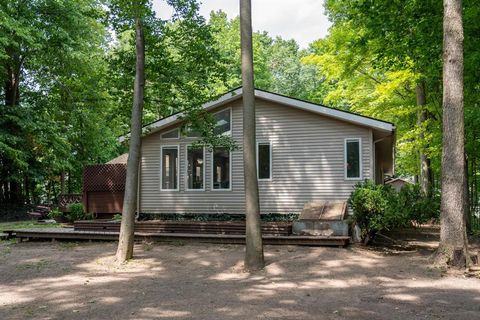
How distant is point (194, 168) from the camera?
15.1m

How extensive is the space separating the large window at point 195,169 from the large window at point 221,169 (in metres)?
0.46

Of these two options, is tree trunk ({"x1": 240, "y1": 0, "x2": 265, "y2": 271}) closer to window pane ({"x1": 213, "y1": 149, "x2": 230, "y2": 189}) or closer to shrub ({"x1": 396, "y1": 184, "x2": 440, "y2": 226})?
shrub ({"x1": 396, "y1": 184, "x2": 440, "y2": 226})

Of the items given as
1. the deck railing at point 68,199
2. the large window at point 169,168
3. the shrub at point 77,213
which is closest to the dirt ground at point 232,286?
the large window at point 169,168

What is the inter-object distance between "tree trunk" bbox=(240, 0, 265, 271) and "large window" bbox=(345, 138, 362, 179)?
19.3 feet

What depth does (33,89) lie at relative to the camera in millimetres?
26219

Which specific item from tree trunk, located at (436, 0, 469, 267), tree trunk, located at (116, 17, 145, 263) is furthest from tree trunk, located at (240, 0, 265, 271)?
tree trunk, located at (436, 0, 469, 267)

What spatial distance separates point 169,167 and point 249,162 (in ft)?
24.8

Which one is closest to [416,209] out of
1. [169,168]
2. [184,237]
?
[184,237]

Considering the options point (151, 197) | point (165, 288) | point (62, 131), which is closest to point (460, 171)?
point (165, 288)

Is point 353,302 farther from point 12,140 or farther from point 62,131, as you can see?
point 62,131

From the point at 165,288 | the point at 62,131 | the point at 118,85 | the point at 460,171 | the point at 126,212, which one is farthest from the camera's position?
the point at 62,131

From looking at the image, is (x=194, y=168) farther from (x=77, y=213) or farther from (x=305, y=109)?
(x=77, y=213)

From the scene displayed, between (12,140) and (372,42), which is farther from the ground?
(372,42)

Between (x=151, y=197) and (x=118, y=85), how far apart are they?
597 centimetres
